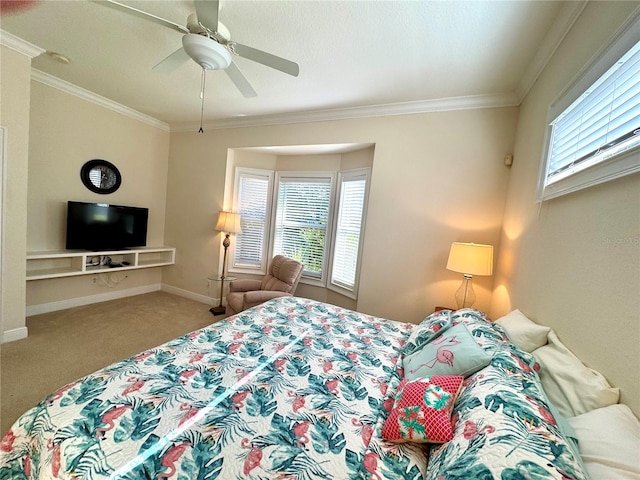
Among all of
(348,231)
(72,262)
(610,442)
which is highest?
(348,231)

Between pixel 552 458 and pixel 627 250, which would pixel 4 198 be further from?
pixel 627 250

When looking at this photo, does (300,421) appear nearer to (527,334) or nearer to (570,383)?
(570,383)

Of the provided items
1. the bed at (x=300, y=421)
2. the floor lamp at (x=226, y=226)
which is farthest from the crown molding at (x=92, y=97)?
the bed at (x=300, y=421)

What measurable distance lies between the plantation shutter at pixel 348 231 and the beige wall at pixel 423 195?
0.34m

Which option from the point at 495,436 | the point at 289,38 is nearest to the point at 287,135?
the point at 289,38

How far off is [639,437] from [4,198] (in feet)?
13.7

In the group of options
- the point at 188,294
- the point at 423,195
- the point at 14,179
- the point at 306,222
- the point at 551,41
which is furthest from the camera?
the point at 188,294

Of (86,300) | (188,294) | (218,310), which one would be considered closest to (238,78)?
(218,310)

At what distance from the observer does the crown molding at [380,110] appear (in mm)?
2553

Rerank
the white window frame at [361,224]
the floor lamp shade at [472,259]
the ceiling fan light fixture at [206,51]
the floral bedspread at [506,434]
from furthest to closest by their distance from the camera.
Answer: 1. the white window frame at [361,224]
2. the floor lamp shade at [472,259]
3. the ceiling fan light fixture at [206,51]
4. the floral bedspread at [506,434]

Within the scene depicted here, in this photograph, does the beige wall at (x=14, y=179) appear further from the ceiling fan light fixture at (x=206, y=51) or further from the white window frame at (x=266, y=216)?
Result: the white window frame at (x=266, y=216)

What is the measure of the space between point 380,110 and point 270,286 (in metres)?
2.62

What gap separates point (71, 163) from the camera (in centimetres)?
333

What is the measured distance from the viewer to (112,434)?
888 mm
